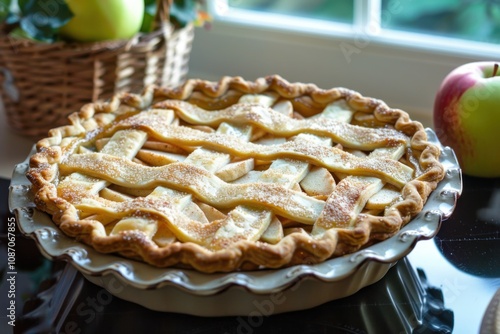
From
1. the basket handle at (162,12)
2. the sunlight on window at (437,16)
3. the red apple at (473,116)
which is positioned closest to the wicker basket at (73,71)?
the basket handle at (162,12)

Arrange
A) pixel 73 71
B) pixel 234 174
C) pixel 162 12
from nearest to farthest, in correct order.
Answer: pixel 234 174
pixel 73 71
pixel 162 12

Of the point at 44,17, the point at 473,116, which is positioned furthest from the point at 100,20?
the point at 473,116

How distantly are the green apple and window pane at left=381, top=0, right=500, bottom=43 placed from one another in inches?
22.7

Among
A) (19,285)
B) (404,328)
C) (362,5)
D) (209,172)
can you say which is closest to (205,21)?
(362,5)

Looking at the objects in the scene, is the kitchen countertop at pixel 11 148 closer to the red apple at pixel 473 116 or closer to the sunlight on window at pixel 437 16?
the sunlight on window at pixel 437 16

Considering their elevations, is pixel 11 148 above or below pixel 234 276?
below

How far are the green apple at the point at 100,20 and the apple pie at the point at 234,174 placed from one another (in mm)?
166

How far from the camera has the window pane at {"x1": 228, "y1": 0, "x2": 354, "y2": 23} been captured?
5.58 feet

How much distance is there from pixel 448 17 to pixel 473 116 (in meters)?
0.44

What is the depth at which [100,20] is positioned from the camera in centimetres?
138

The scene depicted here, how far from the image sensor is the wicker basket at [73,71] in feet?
4.52

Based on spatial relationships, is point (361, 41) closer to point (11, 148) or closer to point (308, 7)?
point (308, 7)

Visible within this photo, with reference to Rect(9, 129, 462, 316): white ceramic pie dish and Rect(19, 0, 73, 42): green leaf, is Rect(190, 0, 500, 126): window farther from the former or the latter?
Rect(9, 129, 462, 316): white ceramic pie dish

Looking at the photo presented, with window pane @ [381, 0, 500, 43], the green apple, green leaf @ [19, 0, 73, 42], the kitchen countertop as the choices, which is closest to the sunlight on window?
window pane @ [381, 0, 500, 43]
